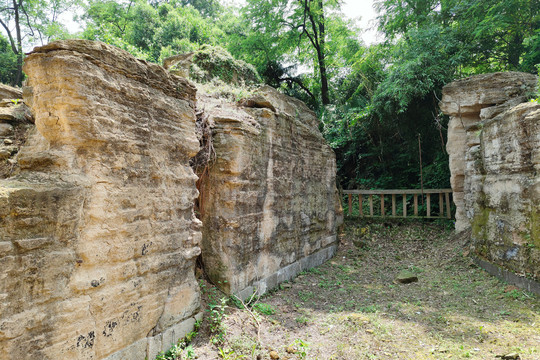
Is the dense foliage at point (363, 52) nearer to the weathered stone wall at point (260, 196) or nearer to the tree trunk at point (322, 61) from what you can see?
the tree trunk at point (322, 61)

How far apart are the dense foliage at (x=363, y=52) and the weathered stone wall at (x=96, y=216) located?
506 cm

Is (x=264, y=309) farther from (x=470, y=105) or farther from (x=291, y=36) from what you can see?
(x=291, y=36)

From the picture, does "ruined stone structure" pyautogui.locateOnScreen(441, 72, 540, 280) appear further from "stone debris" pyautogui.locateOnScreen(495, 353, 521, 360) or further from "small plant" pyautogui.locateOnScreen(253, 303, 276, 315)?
"small plant" pyautogui.locateOnScreen(253, 303, 276, 315)

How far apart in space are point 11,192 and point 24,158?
0.52 meters

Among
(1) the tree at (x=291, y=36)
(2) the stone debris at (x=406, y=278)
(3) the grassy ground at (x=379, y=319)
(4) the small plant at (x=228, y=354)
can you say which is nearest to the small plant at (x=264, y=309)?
(3) the grassy ground at (x=379, y=319)

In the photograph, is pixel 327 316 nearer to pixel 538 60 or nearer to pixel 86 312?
pixel 86 312

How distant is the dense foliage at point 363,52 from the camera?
981 centimetres

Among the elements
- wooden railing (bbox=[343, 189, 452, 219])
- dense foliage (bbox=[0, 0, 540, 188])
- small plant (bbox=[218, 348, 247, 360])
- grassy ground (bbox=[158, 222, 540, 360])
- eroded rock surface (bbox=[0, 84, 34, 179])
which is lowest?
grassy ground (bbox=[158, 222, 540, 360])

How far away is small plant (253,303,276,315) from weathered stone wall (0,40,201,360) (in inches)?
51.7

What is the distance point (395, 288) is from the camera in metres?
6.34

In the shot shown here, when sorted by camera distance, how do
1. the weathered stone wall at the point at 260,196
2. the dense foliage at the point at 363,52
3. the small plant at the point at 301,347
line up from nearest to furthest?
the small plant at the point at 301,347 → the weathered stone wall at the point at 260,196 → the dense foliage at the point at 363,52

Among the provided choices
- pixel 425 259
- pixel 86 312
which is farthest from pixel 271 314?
pixel 425 259

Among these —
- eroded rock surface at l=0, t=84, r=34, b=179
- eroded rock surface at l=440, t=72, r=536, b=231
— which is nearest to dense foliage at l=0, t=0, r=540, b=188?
eroded rock surface at l=440, t=72, r=536, b=231

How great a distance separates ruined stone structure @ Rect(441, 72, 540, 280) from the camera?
538 centimetres
